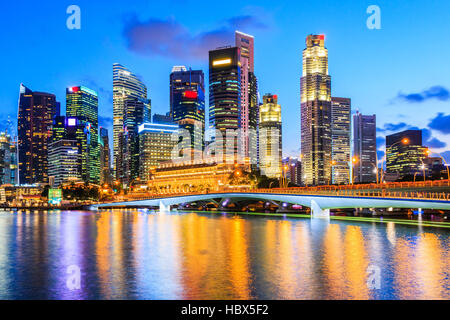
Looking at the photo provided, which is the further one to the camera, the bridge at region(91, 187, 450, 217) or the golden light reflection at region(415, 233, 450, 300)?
the bridge at region(91, 187, 450, 217)

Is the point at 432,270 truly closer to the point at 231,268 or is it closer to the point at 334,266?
the point at 334,266

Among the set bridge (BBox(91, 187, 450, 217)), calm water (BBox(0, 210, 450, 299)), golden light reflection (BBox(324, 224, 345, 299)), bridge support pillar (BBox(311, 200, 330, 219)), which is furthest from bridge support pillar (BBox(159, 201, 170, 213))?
golden light reflection (BBox(324, 224, 345, 299))

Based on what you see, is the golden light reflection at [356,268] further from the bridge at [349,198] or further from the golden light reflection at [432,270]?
the bridge at [349,198]

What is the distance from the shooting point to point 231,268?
32312 mm

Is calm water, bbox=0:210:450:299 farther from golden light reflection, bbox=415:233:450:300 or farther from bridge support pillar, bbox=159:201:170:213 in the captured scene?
bridge support pillar, bbox=159:201:170:213

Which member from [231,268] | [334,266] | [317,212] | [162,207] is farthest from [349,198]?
[162,207]

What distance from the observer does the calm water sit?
80.7 feet

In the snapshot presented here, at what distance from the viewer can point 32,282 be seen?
2838 cm
